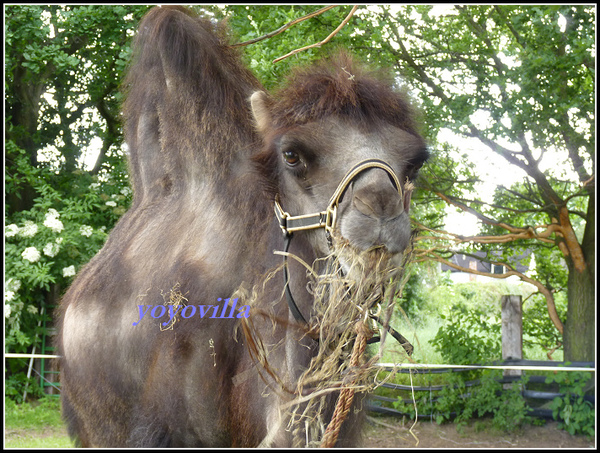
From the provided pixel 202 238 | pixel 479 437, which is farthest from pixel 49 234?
pixel 479 437

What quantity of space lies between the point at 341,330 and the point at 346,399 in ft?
0.72

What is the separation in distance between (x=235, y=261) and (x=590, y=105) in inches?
187

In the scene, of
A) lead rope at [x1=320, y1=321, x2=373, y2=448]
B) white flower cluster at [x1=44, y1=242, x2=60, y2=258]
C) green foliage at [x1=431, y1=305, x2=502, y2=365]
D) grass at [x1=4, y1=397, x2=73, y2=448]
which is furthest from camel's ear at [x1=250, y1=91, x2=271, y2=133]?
green foliage at [x1=431, y1=305, x2=502, y2=365]

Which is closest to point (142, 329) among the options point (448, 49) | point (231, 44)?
point (231, 44)

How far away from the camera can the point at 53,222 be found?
707 centimetres

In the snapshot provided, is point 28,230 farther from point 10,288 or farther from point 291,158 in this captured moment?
point 291,158

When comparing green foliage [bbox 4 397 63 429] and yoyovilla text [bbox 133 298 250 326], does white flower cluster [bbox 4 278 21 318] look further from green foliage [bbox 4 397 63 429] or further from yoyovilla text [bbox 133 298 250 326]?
yoyovilla text [bbox 133 298 250 326]

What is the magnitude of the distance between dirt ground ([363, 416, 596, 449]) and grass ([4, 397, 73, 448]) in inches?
151

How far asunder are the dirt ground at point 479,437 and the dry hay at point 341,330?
5.00 metres

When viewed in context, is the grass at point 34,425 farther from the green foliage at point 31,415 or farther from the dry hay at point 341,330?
the dry hay at point 341,330

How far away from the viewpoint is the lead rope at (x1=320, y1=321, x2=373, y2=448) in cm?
168

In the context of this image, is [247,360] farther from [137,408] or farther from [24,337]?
Result: [24,337]

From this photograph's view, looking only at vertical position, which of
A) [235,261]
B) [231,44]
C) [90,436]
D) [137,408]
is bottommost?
[90,436]

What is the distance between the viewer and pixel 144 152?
3078 millimetres
